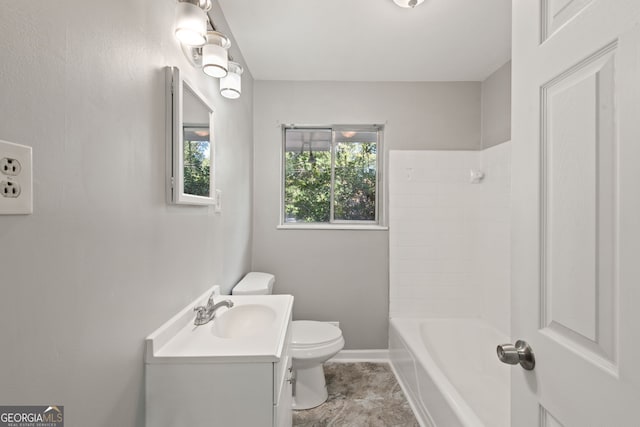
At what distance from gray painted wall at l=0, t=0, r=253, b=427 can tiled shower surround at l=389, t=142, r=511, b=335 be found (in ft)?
6.11

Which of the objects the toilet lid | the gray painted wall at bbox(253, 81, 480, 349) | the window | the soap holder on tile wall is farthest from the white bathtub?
the soap holder on tile wall

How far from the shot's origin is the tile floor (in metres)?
1.88

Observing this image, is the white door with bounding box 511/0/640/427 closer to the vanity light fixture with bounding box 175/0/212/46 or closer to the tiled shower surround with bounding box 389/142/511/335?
the vanity light fixture with bounding box 175/0/212/46

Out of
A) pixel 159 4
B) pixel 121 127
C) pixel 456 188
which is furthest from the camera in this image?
pixel 456 188

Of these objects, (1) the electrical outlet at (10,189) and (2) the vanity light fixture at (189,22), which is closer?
(1) the electrical outlet at (10,189)

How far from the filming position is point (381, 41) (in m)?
2.04

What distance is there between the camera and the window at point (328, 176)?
2.75m

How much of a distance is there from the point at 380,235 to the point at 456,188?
2.52 feet

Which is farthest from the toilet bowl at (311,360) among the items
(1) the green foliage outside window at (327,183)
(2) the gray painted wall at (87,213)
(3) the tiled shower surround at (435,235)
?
(1) the green foliage outside window at (327,183)

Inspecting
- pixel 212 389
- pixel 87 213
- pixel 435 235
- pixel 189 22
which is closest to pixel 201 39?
pixel 189 22

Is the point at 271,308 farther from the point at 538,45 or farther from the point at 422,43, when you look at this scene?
the point at 422,43

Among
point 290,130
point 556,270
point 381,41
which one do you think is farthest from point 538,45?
point 290,130

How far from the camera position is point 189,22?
3.56ft

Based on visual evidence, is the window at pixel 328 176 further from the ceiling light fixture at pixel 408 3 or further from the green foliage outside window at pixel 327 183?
the ceiling light fixture at pixel 408 3
